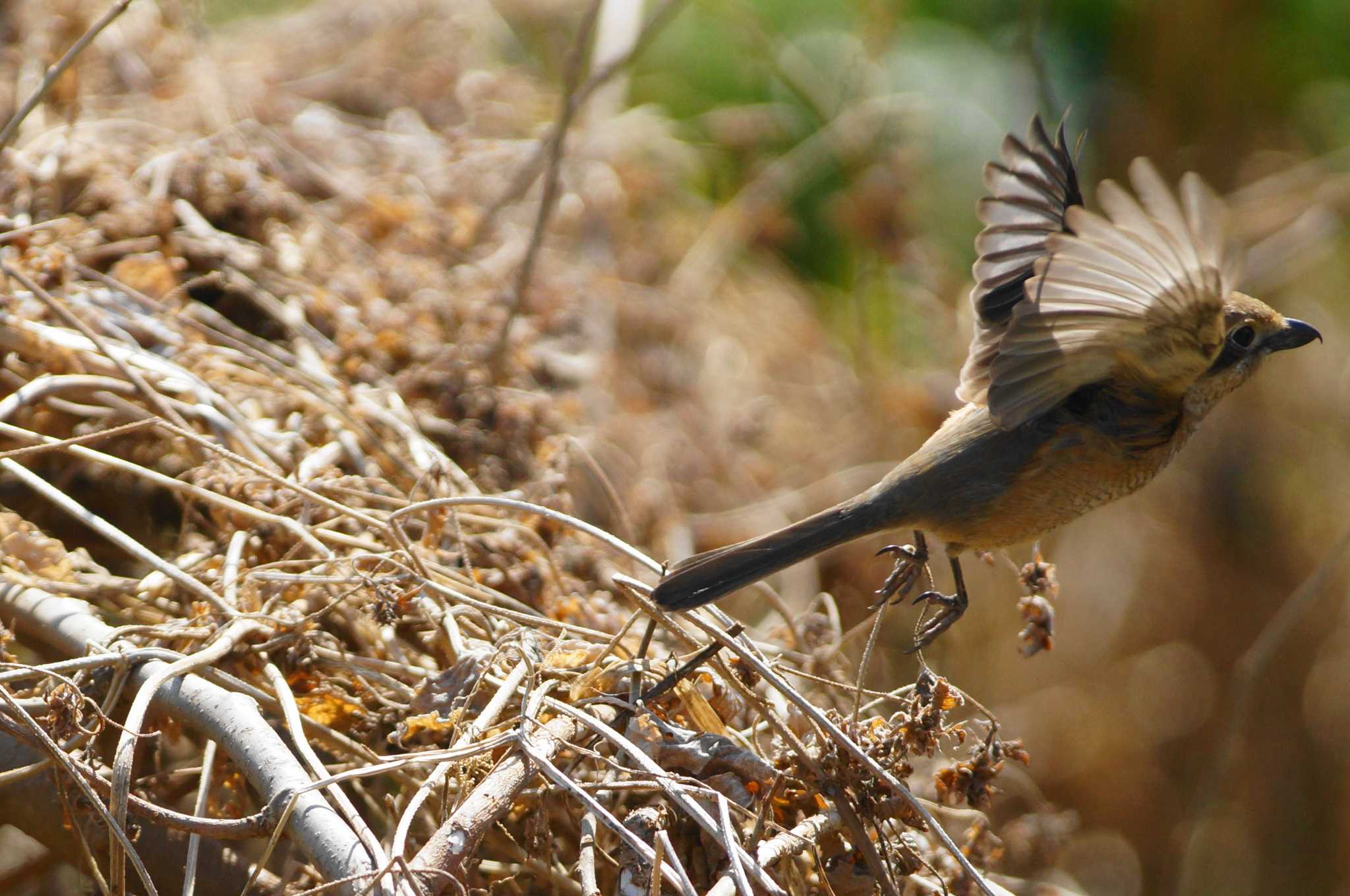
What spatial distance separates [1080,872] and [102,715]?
4.98m

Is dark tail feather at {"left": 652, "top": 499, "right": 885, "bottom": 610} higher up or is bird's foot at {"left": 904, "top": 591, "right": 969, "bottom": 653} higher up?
dark tail feather at {"left": 652, "top": 499, "right": 885, "bottom": 610}

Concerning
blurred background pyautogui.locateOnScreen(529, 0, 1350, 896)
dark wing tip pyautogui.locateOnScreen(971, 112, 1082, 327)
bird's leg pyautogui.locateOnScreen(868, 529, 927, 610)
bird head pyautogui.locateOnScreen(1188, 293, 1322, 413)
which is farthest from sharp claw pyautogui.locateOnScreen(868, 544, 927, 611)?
blurred background pyautogui.locateOnScreen(529, 0, 1350, 896)

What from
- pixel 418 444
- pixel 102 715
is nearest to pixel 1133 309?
pixel 418 444

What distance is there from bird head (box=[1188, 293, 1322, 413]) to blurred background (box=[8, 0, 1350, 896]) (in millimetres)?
1741

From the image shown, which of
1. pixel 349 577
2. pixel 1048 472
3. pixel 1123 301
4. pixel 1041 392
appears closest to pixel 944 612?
pixel 1048 472

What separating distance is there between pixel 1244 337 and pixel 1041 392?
0.47 meters

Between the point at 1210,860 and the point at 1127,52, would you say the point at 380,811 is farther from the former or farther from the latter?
the point at 1127,52

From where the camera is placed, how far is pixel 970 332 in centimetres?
499

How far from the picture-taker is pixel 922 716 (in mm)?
1688

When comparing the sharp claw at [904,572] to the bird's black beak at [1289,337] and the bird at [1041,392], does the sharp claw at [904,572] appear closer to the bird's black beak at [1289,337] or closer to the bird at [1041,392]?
the bird at [1041,392]

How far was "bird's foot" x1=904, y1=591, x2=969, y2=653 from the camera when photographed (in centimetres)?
226

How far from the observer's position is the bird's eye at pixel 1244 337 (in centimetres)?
238

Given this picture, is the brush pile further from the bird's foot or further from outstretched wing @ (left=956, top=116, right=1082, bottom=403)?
outstretched wing @ (left=956, top=116, right=1082, bottom=403)

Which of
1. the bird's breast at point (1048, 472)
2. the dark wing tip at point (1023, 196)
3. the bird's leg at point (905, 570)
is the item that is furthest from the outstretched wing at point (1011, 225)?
the bird's leg at point (905, 570)
